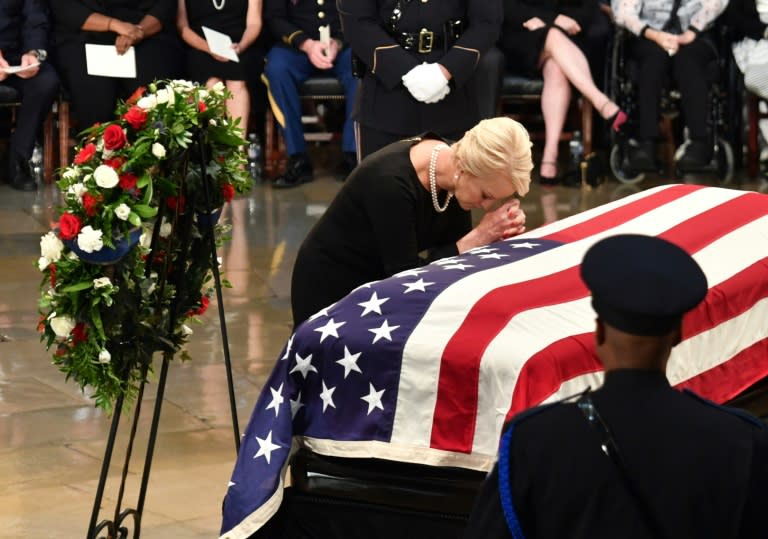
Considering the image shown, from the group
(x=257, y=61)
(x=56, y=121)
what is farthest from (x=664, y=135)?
(x=56, y=121)

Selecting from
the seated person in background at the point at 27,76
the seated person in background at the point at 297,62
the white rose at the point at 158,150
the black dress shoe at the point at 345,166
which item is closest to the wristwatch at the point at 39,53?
the seated person in background at the point at 27,76

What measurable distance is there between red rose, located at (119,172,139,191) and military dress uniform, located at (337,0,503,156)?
7.83 feet

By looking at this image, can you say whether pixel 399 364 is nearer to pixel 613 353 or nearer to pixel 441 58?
pixel 613 353

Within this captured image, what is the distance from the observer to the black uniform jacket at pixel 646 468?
6.23 feet

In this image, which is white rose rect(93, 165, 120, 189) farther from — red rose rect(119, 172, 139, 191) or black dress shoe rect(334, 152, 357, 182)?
black dress shoe rect(334, 152, 357, 182)

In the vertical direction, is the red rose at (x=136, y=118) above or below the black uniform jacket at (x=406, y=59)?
above

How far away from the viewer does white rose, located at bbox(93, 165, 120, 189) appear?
3355 mm

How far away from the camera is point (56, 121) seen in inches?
358

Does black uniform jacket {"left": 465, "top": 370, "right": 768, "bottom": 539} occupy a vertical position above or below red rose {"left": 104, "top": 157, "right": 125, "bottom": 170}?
below

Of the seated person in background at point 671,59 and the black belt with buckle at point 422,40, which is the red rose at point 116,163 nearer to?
the black belt with buckle at point 422,40

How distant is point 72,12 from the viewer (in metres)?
8.70

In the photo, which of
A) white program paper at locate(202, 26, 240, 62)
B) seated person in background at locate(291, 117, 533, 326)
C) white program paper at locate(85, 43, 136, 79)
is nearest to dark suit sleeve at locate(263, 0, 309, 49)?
white program paper at locate(202, 26, 240, 62)

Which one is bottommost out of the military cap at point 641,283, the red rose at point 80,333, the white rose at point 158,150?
the red rose at point 80,333

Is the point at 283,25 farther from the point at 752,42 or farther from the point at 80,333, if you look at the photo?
the point at 80,333
